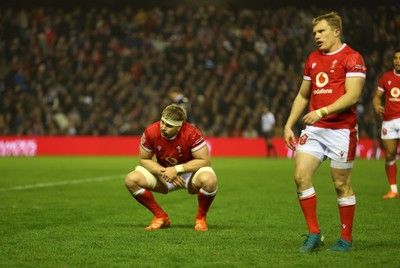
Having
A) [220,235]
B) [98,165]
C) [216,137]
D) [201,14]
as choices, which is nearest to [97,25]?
[201,14]

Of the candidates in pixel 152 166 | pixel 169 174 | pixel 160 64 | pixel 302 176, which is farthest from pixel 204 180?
pixel 160 64

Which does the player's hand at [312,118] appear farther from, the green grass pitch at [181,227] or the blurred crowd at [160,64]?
the blurred crowd at [160,64]

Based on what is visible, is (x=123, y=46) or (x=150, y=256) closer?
(x=150, y=256)

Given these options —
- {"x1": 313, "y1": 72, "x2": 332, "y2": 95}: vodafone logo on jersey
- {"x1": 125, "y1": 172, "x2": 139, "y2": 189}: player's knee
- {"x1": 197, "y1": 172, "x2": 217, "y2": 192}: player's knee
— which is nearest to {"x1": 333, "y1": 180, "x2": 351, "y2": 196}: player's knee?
{"x1": 313, "y1": 72, "x2": 332, "y2": 95}: vodafone logo on jersey

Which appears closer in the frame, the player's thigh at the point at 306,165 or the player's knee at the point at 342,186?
the player's thigh at the point at 306,165

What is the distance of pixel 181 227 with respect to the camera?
823cm

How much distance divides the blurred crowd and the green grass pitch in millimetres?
11977

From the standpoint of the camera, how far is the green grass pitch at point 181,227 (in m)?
6.01

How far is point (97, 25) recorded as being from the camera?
99.0ft

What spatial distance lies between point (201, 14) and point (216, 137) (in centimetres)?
577

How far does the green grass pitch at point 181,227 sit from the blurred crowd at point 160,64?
11977 millimetres

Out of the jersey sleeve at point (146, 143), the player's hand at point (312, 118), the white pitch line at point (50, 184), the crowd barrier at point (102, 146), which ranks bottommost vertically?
the crowd barrier at point (102, 146)

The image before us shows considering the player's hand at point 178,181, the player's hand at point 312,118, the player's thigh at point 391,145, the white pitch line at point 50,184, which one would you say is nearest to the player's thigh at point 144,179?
the player's hand at point 178,181

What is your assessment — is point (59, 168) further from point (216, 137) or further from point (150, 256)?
point (150, 256)
